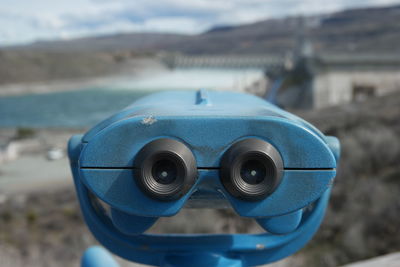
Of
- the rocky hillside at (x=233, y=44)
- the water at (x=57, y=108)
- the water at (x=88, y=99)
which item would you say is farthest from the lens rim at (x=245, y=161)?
the rocky hillside at (x=233, y=44)

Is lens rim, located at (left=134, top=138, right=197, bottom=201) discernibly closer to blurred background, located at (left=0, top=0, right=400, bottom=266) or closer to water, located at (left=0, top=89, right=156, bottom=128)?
blurred background, located at (left=0, top=0, right=400, bottom=266)

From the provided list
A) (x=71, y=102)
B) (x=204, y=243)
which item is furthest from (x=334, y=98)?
(x=71, y=102)

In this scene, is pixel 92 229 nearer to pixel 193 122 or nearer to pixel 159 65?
pixel 193 122

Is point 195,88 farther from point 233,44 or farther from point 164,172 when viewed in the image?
point 233,44

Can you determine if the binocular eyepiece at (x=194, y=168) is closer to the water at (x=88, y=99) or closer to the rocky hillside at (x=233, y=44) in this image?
the water at (x=88, y=99)

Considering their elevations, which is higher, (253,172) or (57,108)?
(253,172)

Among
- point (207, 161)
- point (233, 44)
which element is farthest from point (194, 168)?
point (233, 44)

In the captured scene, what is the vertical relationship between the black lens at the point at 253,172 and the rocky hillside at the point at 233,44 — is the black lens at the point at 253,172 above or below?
above
